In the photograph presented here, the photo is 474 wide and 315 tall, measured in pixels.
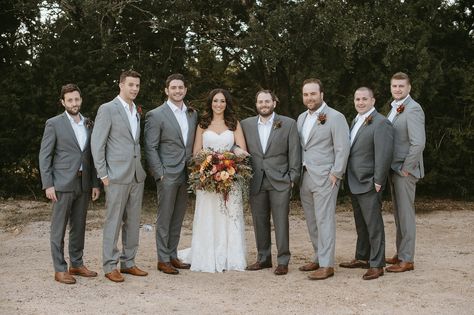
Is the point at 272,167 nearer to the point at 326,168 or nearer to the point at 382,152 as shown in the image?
the point at 326,168

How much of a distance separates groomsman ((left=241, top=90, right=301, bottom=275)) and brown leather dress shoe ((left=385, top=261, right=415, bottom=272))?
3.93ft

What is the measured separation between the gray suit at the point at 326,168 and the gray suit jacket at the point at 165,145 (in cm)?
148

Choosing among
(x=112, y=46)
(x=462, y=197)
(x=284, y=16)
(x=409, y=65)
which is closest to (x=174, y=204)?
(x=284, y=16)

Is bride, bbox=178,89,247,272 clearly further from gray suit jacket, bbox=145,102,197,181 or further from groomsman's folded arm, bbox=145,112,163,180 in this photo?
groomsman's folded arm, bbox=145,112,163,180

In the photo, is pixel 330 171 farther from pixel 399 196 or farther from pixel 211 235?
pixel 211 235

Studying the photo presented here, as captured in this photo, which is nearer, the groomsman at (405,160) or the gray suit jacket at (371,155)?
the gray suit jacket at (371,155)

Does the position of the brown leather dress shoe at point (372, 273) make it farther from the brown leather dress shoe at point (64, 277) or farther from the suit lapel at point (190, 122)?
the brown leather dress shoe at point (64, 277)

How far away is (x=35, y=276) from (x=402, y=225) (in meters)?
4.25

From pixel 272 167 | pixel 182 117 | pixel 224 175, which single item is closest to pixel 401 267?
pixel 272 167

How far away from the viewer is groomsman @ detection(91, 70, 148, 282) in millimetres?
6543

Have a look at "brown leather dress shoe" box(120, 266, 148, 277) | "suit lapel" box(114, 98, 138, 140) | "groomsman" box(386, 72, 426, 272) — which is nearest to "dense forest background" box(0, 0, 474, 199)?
"groomsman" box(386, 72, 426, 272)

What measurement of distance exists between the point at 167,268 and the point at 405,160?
3007mm

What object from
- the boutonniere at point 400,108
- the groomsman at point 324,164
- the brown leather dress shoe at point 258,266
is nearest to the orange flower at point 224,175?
the groomsman at point 324,164

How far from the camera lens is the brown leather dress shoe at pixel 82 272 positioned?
22.3 ft
